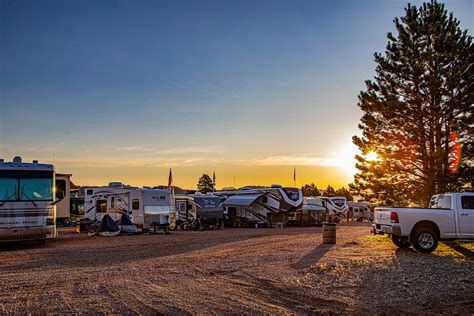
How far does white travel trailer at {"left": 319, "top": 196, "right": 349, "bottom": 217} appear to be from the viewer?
47.0 m

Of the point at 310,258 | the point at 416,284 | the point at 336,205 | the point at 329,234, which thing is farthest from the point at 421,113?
the point at 336,205

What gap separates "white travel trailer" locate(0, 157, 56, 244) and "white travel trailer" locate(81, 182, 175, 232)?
8694 millimetres

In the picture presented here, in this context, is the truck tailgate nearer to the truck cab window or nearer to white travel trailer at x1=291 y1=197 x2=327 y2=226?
the truck cab window

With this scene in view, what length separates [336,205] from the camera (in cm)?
5056

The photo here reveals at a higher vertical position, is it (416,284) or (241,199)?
(241,199)

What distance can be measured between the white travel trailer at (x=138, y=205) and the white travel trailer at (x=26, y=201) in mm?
8694

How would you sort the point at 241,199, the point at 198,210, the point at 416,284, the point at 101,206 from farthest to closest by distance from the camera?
the point at 241,199
the point at 198,210
the point at 101,206
the point at 416,284

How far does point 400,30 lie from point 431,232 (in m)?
11.9

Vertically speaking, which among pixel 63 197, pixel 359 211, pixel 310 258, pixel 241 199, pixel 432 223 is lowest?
pixel 359 211

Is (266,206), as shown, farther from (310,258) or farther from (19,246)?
(310,258)

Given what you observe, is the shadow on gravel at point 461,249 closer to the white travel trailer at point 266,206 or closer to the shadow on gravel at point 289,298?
the shadow on gravel at point 289,298

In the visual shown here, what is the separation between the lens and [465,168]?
71.4 feet

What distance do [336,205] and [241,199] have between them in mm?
17464

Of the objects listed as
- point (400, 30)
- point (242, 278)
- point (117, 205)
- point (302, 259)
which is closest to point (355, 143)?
point (400, 30)
